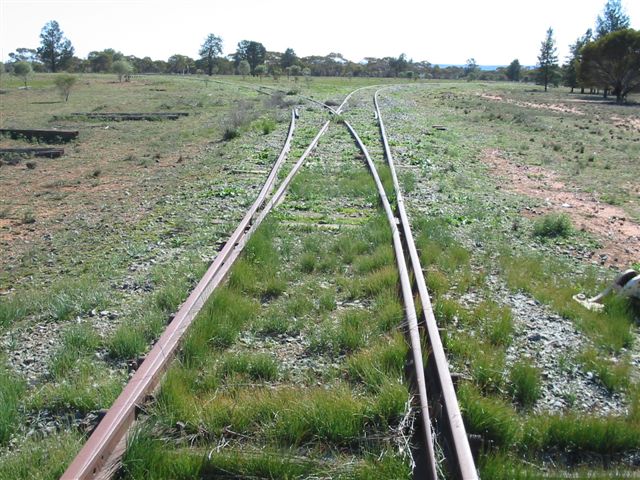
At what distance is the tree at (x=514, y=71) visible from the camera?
109 metres

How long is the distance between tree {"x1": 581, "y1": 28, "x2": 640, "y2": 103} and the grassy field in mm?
40670

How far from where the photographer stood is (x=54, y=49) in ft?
387

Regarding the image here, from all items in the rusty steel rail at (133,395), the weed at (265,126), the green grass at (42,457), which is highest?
the weed at (265,126)

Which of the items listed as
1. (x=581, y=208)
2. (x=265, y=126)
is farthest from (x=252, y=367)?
(x=265, y=126)

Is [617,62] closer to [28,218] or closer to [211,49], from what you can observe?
[28,218]

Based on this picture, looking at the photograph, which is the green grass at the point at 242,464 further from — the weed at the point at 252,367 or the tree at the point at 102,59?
A: the tree at the point at 102,59

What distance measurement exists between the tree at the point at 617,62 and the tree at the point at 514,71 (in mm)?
62331

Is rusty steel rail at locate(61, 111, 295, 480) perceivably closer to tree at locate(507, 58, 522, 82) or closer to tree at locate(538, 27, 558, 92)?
tree at locate(538, 27, 558, 92)

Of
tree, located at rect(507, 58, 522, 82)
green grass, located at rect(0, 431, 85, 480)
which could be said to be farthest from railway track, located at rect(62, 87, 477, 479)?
tree, located at rect(507, 58, 522, 82)

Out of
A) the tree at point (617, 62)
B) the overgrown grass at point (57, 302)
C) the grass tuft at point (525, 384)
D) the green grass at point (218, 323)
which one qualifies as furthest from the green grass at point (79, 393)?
the tree at point (617, 62)

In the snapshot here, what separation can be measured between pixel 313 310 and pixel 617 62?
50.9 meters

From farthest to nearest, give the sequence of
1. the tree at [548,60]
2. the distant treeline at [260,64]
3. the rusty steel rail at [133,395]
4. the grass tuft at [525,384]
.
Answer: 1. the distant treeline at [260,64]
2. the tree at [548,60]
3. the grass tuft at [525,384]
4. the rusty steel rail at [133,395]

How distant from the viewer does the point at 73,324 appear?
4.72 meters

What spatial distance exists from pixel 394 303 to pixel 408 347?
2.48 feet
